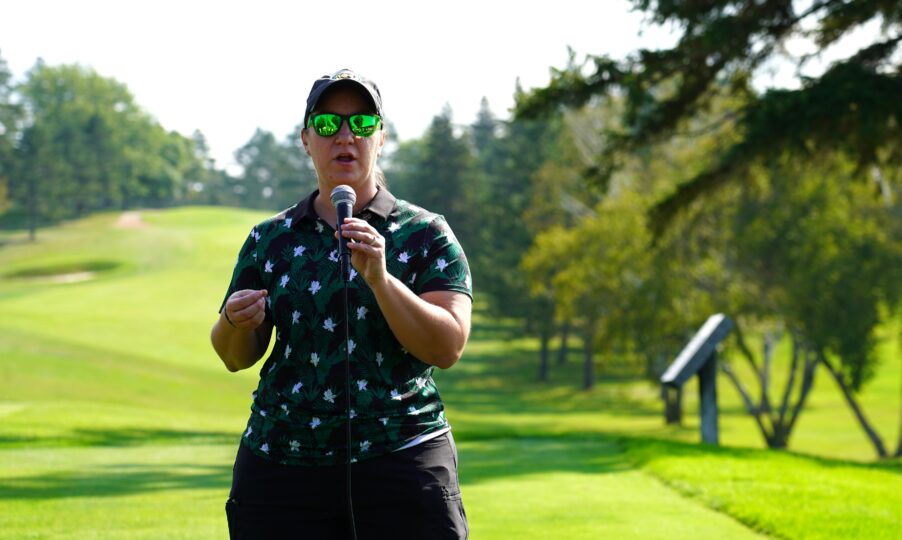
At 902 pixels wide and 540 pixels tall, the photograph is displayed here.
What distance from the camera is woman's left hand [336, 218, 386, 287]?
104 inches

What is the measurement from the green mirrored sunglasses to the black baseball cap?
0.03 meters

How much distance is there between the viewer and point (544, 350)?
55156 mm

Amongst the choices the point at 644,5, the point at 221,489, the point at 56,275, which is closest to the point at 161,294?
the point at 56,275

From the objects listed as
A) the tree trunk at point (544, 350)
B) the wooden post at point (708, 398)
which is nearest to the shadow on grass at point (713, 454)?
the wooden post at point (708, 398)

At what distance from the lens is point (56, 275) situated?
5953 centimetres

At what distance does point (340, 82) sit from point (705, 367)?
8.87m

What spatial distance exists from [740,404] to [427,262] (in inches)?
1876

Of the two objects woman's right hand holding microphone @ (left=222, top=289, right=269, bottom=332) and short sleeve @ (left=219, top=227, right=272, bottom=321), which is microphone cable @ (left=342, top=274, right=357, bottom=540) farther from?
short sleeve @ (left=219, top=227, right=272, bottom=321)

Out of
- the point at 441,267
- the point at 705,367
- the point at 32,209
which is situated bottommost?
the point at 705,367

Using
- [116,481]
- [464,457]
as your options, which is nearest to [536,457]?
[464,457]

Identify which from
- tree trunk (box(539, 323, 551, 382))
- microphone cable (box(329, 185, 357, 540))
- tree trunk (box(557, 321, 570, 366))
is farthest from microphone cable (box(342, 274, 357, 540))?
tree trunk (box(557, 321, 570, 366))

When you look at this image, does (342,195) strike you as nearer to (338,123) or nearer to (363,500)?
(338,123)

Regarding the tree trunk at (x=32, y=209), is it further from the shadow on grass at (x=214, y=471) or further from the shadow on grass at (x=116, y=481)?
the shadow on grass at (x=116, y=481)

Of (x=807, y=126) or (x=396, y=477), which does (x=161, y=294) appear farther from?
(x=396, y=477)
